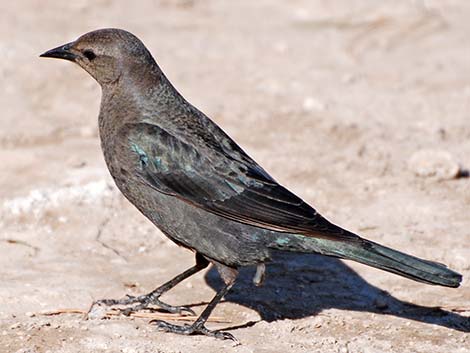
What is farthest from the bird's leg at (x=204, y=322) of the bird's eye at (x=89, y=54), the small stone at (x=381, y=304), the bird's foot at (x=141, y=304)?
the bird's eye at (x=89, y=54)

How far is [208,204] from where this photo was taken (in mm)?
6031

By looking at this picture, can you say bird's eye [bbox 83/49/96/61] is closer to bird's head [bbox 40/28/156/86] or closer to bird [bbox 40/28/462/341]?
bird's head [bbox 40/28/156/86]

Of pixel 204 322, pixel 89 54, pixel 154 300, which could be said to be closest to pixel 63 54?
pixel 89 54

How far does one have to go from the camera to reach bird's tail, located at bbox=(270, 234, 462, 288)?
18.9ft

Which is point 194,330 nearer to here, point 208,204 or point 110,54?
point 208,204

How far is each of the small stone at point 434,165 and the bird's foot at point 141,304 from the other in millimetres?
2512

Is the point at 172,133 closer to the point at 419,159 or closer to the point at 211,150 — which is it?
the point at 211,150

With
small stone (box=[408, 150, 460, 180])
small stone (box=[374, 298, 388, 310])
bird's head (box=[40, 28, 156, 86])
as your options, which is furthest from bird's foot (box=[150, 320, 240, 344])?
small stone (box=[408, 150, 460, 180])

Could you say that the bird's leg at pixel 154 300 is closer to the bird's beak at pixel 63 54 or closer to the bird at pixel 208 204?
the bird at pixel 208 204

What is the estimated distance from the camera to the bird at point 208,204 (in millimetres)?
5934

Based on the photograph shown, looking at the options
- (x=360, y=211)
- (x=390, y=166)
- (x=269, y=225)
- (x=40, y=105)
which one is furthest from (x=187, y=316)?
(x=40, y=105)

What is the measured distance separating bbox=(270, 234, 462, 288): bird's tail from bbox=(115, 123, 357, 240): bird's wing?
4.4 inches

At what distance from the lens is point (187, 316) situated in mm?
6230

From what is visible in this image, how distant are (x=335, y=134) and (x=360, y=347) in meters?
3.21
